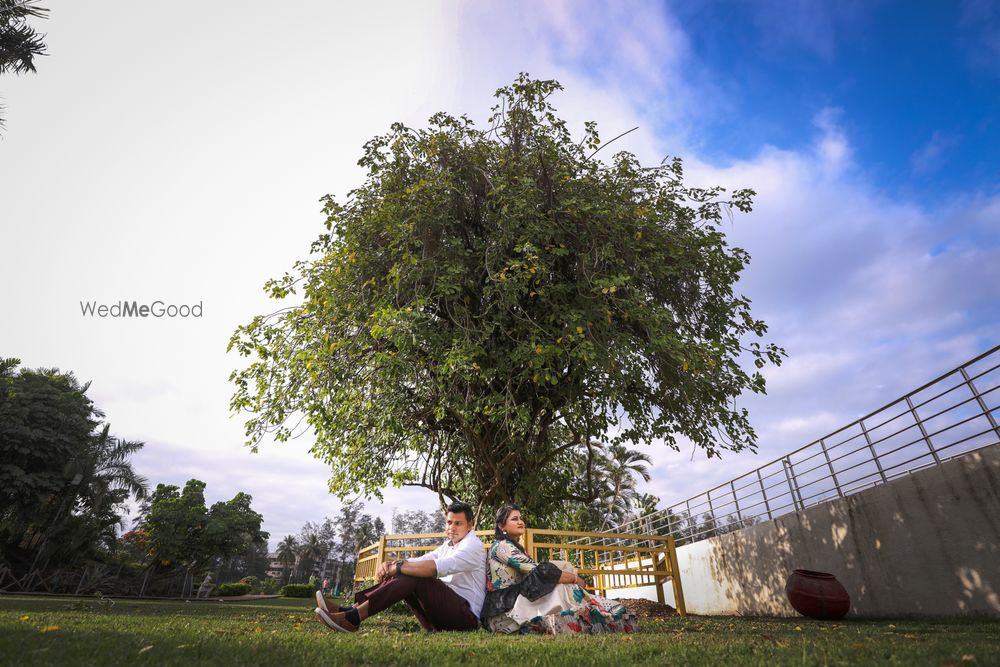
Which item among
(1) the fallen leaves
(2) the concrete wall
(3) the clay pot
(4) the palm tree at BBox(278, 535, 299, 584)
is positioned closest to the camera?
(1) the fallen leaves

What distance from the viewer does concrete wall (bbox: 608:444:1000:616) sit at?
662 centimetres

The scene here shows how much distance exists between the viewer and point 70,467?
2792cm

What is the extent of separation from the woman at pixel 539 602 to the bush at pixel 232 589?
41176 mm

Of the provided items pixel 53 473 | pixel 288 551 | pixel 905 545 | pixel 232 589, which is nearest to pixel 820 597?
pixel 905 545

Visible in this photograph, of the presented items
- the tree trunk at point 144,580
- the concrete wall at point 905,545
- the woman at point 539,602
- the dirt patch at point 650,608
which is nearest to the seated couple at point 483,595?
the woman at point 539,602

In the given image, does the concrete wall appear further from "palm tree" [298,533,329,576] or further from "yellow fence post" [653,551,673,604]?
"palm tree" [298,533,329,576]

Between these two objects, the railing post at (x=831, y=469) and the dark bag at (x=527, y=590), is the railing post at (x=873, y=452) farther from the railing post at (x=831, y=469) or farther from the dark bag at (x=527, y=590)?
the dark bag at (x=527, y=590)

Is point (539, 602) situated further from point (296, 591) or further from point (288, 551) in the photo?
point (288, 551)

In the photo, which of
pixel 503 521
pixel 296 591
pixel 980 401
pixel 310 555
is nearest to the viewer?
pixel 503 521

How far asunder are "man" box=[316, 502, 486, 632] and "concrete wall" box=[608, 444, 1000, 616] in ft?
21.4

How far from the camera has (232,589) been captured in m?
38.2

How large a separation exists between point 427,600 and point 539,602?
1016mm

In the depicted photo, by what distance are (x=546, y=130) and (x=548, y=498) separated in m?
10.5

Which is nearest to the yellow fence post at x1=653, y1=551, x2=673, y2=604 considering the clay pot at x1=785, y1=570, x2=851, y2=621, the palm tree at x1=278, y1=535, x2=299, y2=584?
the clay pot at x1=785, y1=570, x2=851, y2=621
